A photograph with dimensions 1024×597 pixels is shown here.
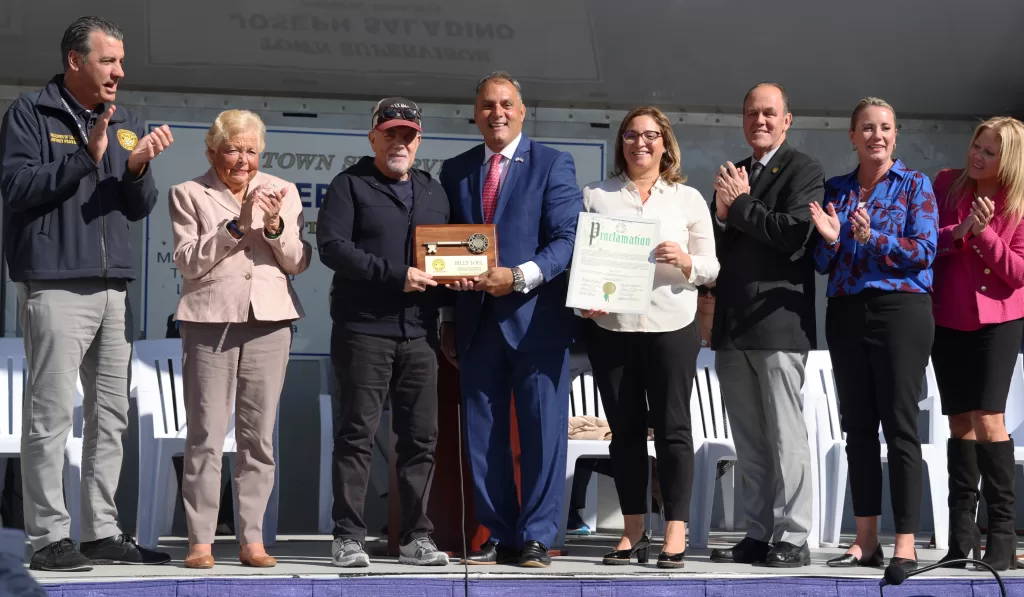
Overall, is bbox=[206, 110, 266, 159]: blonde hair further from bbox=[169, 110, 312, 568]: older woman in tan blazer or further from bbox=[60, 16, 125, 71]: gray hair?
bbox=[60, 16, 125, 71]: gray hair

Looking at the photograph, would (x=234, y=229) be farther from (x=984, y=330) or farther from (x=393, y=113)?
(x=984, y=330)

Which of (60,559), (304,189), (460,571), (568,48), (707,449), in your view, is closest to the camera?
(60,559)

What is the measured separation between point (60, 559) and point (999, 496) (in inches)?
132

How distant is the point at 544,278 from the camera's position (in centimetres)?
422

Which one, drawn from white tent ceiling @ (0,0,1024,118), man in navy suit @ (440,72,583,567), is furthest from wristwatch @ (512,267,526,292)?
white tent ceiling @ (0,0,1024,118)

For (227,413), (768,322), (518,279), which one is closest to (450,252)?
(518,279)

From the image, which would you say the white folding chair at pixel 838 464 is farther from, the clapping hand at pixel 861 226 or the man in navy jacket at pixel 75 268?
the man in navy jacket at pixel 75 268

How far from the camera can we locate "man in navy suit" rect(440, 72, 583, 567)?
13.9 feet

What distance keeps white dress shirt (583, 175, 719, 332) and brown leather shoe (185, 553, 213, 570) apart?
1623mm

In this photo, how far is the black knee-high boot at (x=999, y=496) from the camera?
4.23 meters

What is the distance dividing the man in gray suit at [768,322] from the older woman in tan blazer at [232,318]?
1637 millimetres

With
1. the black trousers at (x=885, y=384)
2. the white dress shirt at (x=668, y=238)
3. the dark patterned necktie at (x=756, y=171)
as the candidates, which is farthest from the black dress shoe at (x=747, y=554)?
the dark patterned necktie at (x=756, y=171)

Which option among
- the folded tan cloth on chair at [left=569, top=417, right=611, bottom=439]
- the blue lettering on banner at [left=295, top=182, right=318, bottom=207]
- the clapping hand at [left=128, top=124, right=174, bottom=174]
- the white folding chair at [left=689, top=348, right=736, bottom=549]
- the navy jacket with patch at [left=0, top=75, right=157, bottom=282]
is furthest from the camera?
the blue lettering on banner at [left=295, top=182, right=318, bottom=207]

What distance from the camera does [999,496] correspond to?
4301 millimetres
